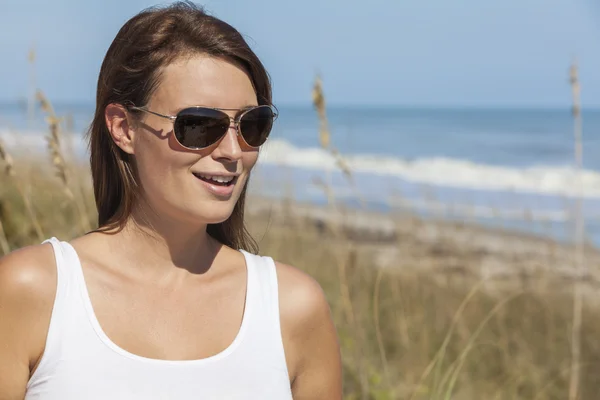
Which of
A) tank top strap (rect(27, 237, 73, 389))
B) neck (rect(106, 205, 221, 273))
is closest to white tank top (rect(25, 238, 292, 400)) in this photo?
tank top strap (rect(27, 237, 73, 389))

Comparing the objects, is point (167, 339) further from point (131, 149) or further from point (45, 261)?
point (131, 149)

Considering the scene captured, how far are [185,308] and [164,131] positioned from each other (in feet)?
1.26

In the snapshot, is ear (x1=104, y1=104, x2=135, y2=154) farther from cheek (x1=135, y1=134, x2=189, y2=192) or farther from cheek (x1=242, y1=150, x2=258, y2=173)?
cheek (x1=242, y1=150, x2=258, y2=173)

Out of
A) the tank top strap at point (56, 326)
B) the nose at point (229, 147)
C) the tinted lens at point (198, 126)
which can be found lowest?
the tank top strap at point (56, 326)

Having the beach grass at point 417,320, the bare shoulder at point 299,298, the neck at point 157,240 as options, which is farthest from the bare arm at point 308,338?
the beach grass at point 417,320

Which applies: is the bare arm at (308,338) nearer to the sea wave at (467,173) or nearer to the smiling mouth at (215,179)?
the smiling mouth at (215,179)

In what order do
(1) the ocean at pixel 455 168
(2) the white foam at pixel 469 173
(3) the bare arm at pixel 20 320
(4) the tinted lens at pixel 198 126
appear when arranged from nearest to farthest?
(3) the bare arm at pixel 20 320 → (4) the tinted lens at pixel 198 126 → (1) the ocean at pixel 455 168 → (2) the white foam at pixel 469 173

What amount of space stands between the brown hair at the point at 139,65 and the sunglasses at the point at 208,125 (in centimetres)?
8

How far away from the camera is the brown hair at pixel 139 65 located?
5.59 ft

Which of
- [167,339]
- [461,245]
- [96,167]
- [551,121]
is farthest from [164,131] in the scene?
[551,121]

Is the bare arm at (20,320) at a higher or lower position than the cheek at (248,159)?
lower

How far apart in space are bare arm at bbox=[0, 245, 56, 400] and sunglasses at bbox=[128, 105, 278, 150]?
0.38 metres

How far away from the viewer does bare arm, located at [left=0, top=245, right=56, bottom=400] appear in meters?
1.54

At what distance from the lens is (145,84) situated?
171cm
